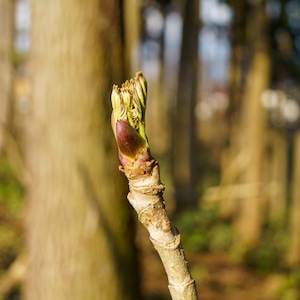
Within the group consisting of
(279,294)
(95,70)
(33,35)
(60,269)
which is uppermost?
(33,35)

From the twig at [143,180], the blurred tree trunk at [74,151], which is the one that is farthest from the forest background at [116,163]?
the twig at [143,180]

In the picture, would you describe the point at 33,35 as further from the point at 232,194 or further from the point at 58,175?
the point at 232,194

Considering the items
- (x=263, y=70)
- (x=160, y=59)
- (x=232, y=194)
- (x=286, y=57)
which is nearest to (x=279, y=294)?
(x=232, y=194)

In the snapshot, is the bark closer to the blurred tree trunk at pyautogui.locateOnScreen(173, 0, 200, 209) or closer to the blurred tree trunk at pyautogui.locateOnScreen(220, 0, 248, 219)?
the blurred tree trunk at pyautogui.locateOnScreen(173, 0, 200, 209)

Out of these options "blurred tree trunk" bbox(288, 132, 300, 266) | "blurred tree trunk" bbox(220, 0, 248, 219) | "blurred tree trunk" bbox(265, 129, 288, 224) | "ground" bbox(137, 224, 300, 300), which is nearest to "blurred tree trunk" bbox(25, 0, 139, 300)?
"ground" bbox(137, 224, 300, 300)

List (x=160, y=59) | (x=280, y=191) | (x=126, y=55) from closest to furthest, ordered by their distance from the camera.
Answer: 1. (x=126, y=55)
2. (x=280, y=191)
3. (x=160, y=59)

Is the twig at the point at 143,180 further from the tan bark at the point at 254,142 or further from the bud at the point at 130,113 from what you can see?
the tan bark at the point at 254,142
